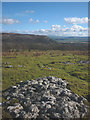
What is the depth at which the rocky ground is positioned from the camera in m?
8.75

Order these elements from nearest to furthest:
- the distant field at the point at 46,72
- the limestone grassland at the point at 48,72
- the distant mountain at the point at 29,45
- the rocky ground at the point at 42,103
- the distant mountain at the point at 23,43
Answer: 1. the rocky ground at the point at 42,103
2. the limestone grassland at the point at 48,72
3. the distant field at the point at 46,72
4. the distant mountain at the point at 29,45
5. the distant mountain at the point at 23,43

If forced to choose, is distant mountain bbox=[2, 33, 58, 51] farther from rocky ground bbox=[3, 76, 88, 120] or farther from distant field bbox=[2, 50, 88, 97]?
rocky ground bbox=[3, 76, 88, 120]

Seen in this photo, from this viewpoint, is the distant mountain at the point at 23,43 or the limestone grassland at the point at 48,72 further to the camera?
the distant mountain at the point at 23,43

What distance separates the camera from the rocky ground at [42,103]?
8750mm

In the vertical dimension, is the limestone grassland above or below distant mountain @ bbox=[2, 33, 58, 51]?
below

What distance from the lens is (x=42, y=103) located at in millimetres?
9719

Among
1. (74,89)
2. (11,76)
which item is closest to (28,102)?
(74,89)

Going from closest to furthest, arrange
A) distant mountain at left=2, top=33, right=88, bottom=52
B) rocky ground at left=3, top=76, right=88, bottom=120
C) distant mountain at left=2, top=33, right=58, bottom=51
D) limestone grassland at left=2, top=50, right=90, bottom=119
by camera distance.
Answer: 1. rocky ground at left=3, top=76, right=88, bottom=120
2. limestone grassland at left=2, top=50, right=90, bottom=119
3. distant mountain at left=2, top=33, right=88, bottom=52
4. distant mountain at left=2, top=33, right=58, bottom=51

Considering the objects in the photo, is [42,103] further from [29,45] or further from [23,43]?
[23,43]

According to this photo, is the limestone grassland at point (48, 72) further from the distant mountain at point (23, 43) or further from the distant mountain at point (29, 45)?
the distant mountain at point (23, 43)

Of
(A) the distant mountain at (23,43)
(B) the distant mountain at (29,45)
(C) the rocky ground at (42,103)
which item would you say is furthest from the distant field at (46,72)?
(A) the distant mountain at (23,43)

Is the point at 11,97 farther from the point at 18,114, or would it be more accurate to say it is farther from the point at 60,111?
the point at 60,111

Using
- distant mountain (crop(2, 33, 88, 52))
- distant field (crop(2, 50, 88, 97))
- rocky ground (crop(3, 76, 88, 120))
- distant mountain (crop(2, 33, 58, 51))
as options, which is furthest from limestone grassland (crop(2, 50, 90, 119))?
distant mountain (crop(2, 33, 58, 51))

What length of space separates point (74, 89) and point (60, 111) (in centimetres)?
517
